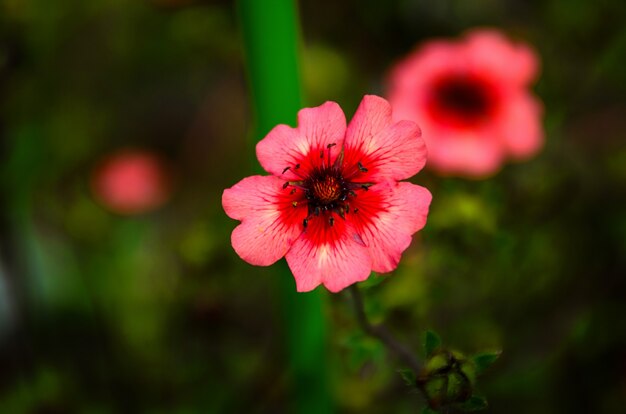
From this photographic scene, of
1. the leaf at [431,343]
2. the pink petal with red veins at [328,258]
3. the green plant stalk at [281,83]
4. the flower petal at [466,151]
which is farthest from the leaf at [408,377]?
the flower petal at [466,151]

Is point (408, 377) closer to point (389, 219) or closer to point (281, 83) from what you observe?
point (389, 219)

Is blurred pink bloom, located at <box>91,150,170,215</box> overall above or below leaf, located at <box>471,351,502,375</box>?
above

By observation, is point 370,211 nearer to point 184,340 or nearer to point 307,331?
point 307,331

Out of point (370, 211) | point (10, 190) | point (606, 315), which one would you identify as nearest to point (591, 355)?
point (606, 315)

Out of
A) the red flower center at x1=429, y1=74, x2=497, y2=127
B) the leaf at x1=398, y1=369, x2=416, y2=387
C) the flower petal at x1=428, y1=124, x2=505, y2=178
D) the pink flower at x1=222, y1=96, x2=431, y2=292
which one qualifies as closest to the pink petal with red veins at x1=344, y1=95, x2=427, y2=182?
the pink flower at x1=222, y1=96, x2=431, y2=292

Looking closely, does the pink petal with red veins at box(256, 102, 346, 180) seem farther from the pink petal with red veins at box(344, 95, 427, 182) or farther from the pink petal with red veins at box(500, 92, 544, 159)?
the pink petal with red veins at box(500, 92, 544, 159)
